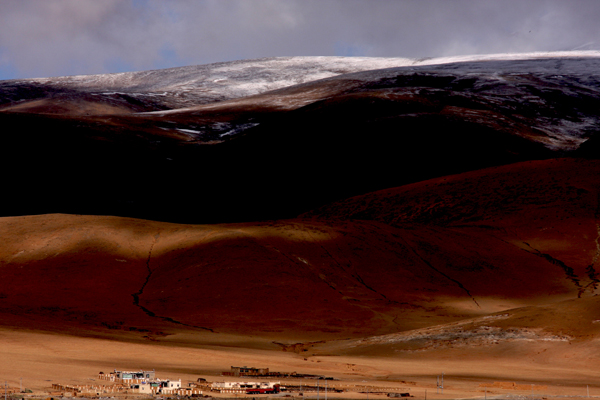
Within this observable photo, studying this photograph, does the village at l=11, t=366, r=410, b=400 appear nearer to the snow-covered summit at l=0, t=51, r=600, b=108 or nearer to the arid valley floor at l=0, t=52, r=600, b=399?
the arid valley floor at l=0, t=52, r=600, b=399

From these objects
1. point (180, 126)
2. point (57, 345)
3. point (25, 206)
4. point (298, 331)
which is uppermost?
→ point (180, 126)

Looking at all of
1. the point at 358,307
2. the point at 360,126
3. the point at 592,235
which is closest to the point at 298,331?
the point at 358,307

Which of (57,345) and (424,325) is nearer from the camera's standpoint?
(57,345)

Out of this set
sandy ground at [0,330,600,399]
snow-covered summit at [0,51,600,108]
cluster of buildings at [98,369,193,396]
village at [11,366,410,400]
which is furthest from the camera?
snow-covered summit at [0,51,600,108]

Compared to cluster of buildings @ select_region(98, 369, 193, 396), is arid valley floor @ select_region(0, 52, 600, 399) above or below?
above

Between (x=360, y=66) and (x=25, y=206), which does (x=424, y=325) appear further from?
(x=360, y=66)

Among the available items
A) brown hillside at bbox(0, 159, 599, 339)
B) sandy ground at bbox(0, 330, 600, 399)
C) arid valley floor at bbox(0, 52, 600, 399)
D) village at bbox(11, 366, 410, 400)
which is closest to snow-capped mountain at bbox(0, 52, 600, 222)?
arid valley floor at bbox(0, 52, 600, 399)

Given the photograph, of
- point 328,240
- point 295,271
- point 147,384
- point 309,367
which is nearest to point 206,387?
point 147,384
